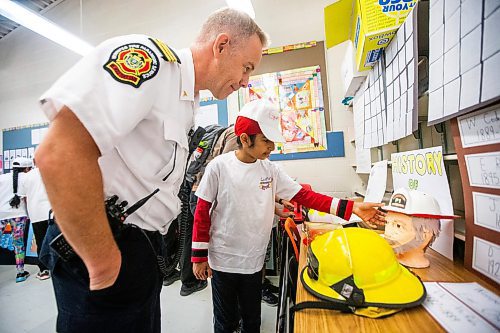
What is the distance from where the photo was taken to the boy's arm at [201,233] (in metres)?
1.17

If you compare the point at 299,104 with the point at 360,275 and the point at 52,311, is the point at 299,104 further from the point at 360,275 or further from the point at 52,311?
the point at 52,311

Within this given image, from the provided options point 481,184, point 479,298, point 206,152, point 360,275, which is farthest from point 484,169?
point 206,152

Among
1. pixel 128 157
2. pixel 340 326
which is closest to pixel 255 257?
pixel 340 326

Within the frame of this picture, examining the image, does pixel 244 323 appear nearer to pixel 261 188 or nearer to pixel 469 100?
pixel 261 188

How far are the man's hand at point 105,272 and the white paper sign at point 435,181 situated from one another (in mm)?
1020

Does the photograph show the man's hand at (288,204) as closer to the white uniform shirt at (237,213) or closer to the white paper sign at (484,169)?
the white uniform shirt at (237,213)

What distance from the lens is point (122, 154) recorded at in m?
0.58

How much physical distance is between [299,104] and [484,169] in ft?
7.13

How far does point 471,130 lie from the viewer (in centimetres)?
69

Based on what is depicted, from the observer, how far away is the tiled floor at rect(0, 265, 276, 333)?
5.72 feet

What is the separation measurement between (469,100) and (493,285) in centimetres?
50

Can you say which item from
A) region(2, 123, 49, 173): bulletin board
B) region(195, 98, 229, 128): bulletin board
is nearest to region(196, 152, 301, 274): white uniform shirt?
region(195, 98, 229, 128): bulletin board

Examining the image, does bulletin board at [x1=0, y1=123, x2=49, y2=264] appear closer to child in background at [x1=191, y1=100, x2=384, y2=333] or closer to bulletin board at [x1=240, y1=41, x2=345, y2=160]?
bulletin board at [x1=240, y1=41, x2=345, y2=160]

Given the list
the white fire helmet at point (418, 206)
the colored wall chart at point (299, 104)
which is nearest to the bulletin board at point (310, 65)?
the colored wall chart at point (299, 104)
